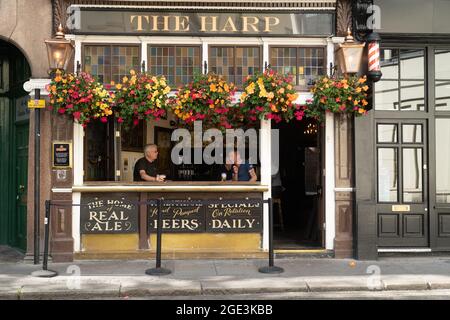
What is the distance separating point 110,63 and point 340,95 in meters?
4.21

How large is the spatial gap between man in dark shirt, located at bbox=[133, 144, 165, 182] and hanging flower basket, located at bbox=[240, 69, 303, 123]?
1952mm

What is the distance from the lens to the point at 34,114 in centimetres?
1023

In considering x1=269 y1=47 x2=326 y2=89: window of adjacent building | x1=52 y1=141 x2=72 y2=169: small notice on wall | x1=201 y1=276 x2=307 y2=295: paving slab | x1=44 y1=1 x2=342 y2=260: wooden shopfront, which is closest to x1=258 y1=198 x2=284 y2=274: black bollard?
x1=201 y1=276 x2=307 y2=295: paving slab

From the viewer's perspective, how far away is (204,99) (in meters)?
9.99

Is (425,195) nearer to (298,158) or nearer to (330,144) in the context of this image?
(330,144)

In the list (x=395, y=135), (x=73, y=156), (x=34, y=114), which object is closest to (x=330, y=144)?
(x=395, y=135)

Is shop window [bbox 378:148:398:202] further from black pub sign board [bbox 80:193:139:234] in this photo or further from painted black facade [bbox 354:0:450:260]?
black pub sign board [bbox 80:193:139:234]

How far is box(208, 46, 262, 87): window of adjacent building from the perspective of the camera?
10641 millimetres

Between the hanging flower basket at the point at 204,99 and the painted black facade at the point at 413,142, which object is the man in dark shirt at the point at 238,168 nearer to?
the hanging flower basket at the point at 204,99

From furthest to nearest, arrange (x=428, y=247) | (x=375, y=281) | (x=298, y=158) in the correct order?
(x=298, y=158), (x=428, y=247), (x=375, y=281)

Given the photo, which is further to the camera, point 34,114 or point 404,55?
point 404,55

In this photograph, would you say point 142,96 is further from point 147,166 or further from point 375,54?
point 375,54

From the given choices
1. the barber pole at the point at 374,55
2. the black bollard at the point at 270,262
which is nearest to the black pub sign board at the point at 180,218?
the black bollard at the point at 270,262

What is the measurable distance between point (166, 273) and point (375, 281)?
3261mm
